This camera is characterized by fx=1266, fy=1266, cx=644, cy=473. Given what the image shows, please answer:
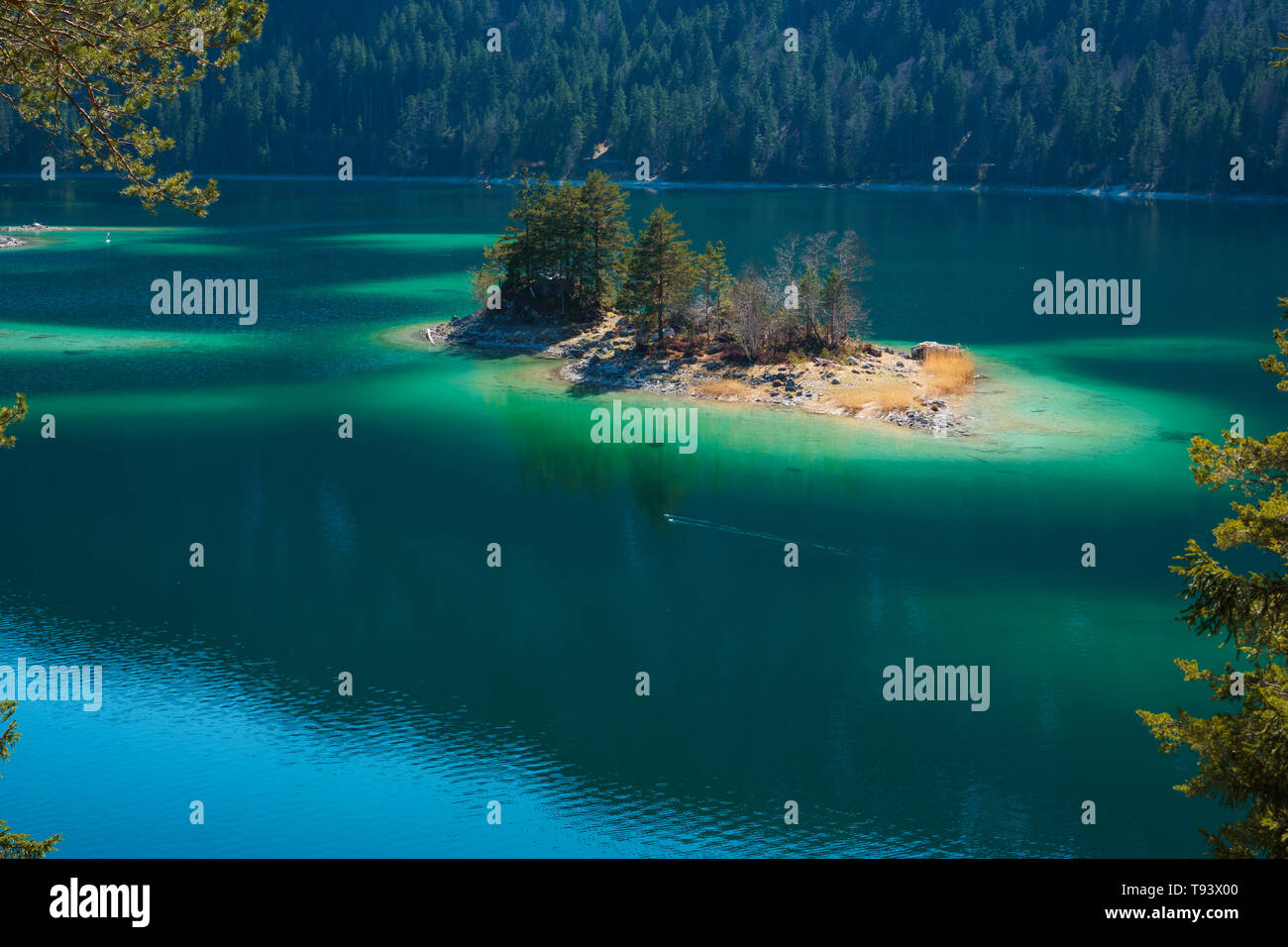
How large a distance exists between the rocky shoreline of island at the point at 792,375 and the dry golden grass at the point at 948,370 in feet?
0.18

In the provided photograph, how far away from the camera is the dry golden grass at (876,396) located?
62.3 meters

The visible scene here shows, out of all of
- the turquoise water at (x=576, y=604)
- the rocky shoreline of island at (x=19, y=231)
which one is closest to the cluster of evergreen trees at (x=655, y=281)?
the turquoise water at (x=576, y=604)

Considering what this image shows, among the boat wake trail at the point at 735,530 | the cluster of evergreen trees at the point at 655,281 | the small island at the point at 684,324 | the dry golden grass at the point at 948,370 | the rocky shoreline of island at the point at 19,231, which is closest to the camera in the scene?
the boat wake trail at the point at 735,530

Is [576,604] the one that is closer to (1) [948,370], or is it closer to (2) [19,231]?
(1) [948,370]

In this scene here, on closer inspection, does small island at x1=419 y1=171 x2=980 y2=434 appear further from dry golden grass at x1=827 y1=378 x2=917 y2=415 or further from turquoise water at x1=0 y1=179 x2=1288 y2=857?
turquoise water at x1=0 y1=179 x2=1288 y2=857

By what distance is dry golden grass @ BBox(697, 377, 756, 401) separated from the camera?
213ft

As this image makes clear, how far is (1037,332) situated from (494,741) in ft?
202

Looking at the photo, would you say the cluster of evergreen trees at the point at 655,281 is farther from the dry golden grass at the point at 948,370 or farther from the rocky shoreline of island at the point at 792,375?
the dry golden grass at the point at 948,370

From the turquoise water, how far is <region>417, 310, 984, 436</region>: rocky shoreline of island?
2.03m

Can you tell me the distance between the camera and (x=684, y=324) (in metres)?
71.1

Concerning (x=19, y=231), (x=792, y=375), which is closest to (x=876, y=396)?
(x=792, y=375)
